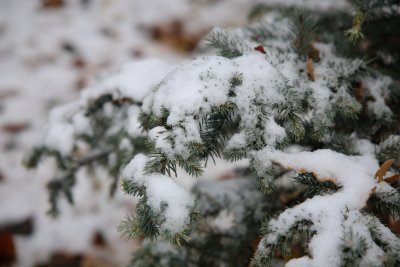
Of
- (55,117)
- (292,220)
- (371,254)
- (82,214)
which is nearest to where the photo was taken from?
(371,254)

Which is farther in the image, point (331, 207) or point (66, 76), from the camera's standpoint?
point (66, 76)

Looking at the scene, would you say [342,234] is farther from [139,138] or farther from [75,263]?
[75,263]

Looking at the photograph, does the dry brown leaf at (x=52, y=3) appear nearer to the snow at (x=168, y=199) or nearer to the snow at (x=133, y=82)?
the snow at (x=133, y=82)

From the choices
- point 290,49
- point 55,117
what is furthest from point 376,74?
point 55,117

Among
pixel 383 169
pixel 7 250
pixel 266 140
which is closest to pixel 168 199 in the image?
pixel 266 140

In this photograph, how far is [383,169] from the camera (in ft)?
2.85

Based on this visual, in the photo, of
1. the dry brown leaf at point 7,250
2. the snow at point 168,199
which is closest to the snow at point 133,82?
the snow at point 168,199

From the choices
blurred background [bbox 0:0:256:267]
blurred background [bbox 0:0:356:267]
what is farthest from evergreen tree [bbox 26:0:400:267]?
blurred background [bbox 0:0:256:267]

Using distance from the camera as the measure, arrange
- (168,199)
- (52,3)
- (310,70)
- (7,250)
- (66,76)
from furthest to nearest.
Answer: (52,3)
(66,76)
(7,250)
(310,70)
(168,199)

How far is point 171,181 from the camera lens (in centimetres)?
82

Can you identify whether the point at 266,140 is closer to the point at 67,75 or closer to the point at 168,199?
the point at 168,199

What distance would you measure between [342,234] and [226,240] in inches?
27.0

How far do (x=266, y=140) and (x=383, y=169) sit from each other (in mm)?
319

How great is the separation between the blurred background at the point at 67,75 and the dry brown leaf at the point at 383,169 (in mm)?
954
